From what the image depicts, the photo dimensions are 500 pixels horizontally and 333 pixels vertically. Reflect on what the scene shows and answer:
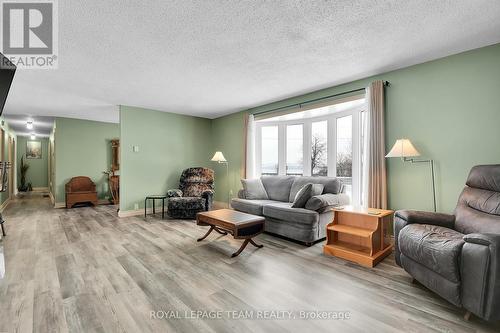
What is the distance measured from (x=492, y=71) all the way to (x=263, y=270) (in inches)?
131

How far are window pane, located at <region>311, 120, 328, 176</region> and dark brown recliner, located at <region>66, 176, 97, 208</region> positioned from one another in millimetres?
5843

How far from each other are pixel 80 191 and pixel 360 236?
6.81 metres

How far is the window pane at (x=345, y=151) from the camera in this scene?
166 inches

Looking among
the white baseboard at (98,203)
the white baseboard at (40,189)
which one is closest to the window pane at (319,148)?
the white baseboard at (98,203)

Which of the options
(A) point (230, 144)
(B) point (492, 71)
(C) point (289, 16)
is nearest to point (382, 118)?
(B) point (492, 71)

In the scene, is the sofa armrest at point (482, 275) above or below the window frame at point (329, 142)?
below

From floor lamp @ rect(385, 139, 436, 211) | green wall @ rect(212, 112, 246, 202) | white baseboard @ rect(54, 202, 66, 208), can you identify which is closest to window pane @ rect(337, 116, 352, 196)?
floor lamp @ rect(385, 139, 436, 211)

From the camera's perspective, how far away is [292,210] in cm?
345

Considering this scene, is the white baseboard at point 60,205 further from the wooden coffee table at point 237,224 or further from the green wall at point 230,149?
the wooden coffee table at point 237,224

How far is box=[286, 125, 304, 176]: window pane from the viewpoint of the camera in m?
4.99

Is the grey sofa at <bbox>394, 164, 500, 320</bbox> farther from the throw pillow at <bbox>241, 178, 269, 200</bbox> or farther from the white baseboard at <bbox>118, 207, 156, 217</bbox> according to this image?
the white baseboard at <bbox>118, 207, 156, 217</bbox>

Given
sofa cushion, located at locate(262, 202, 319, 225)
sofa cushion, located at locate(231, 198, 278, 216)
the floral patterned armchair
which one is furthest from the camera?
the floral patterned armchair

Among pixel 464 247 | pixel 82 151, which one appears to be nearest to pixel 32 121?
pixel 82 151

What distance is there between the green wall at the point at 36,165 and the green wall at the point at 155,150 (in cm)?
748
